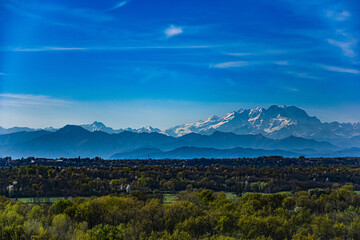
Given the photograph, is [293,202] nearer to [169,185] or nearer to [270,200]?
[270,200]

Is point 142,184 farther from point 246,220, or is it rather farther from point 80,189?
point 246,220

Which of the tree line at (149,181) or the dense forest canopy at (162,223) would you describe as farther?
the tree line at (149,181)

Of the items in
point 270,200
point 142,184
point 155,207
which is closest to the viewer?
point 155,207

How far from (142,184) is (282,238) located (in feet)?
264

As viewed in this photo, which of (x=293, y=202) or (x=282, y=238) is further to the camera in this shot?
(x=293, y=202)

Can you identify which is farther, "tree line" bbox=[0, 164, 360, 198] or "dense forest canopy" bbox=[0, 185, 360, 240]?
"tree line" bbox=[0, 164, 360, 198]

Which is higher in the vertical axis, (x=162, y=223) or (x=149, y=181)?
(x=149, y=181)

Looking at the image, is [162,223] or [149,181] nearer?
[162,223]

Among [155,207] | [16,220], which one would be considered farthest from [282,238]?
[16,220]

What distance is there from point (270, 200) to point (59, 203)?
4188 centimetres

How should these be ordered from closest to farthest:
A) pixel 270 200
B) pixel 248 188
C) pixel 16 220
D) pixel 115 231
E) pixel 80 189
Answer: pixel 115 231
pixel 16 220
pixel 270 200
pixel 80 189
pixel 248 188

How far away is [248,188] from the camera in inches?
5463

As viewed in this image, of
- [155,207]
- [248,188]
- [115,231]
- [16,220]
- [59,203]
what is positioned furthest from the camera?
[248,188]

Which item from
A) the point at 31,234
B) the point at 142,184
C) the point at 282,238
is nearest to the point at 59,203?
the point at 31,234
